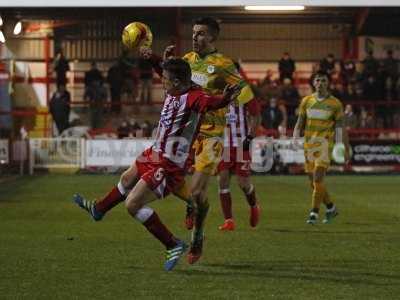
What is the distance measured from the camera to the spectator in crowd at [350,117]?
3002 centimetres

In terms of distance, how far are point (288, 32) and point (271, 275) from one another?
1144 inches

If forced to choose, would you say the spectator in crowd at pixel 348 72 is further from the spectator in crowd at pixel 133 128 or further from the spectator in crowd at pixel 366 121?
the spectator in crowd at pixel 133 128

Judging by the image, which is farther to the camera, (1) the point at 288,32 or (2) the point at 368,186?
(1) the point at 288,32

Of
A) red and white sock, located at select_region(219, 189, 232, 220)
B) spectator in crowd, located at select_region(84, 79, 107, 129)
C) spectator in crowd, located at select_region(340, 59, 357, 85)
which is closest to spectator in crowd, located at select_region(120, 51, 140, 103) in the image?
spectator in crowd, located at select_region(84, 79, 107, 129)

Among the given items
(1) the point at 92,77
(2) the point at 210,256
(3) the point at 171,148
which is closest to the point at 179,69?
(3) the point at 171,148

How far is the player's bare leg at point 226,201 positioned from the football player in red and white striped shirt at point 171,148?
3592 millimetres

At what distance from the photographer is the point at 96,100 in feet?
106

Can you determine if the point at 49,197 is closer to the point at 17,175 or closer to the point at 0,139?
the point at 17,175

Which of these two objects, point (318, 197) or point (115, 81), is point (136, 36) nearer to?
point (318, 197)

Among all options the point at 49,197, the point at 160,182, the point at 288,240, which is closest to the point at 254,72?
the point at 49,197

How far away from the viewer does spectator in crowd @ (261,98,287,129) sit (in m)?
29.8

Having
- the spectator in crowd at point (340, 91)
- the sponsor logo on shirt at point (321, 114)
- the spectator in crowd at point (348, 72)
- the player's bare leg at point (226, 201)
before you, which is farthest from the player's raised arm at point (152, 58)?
the spectator in crowd at point (348, 72)

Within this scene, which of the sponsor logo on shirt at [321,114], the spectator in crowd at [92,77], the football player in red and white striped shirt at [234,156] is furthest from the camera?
the spectator in crowd at [92,77]

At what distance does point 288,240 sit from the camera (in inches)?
455
